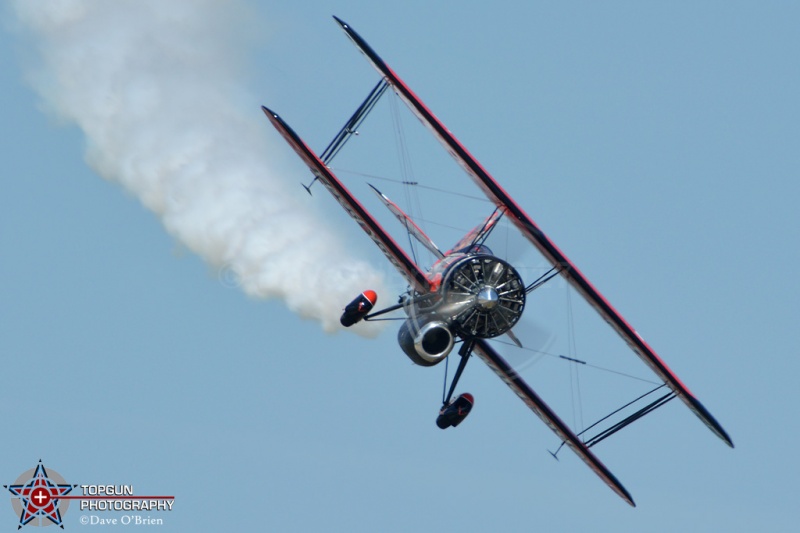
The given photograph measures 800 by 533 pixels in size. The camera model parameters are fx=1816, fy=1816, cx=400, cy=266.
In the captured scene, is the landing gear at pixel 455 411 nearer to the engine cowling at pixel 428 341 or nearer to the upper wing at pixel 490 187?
the engine cowling at pixel 428 341

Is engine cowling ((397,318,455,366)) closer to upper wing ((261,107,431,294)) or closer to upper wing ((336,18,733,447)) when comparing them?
upper wing ((261,107,431,294))

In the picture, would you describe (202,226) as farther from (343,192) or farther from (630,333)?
(630,333)

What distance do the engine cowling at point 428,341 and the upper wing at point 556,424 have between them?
3.47 meters

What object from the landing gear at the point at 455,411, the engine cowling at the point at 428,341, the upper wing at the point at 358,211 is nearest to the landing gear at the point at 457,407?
the landing gear at the point at 455,411

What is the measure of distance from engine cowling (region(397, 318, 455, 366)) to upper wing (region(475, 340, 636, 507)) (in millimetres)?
3468

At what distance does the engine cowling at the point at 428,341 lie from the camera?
41.0m

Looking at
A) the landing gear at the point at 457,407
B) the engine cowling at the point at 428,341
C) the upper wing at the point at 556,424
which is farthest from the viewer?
the upper wing at the point at 556,424

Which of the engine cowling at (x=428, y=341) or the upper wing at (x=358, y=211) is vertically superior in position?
the upper wing at (x=358, y=211)

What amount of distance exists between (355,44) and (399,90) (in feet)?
4.85

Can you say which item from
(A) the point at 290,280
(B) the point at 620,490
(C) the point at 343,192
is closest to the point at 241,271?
(A) the point at 290,280

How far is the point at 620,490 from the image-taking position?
4544cm

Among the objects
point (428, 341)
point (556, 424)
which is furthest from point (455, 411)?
point (556, 424)

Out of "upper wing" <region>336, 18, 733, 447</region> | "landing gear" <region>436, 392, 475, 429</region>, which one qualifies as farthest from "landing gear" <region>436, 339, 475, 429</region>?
"upper wing" <region>336, 18, 733, 447</region>

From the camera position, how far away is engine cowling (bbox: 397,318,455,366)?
41000 mm
